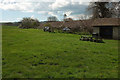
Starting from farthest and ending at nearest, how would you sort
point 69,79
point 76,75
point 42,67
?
point 42,67 → point 76,75 → point 69,79

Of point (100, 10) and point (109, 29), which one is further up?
point (100, 10)

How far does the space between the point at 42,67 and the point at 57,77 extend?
1.22 meters

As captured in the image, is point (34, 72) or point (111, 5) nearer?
point (34, 72)

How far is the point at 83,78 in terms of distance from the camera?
14.1 feet

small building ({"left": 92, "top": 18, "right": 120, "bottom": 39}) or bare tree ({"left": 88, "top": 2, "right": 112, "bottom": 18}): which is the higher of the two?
bare tree ({"left": 88, "top": 2, "right": 112, "bottom": 18})

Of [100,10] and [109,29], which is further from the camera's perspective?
[100,10]

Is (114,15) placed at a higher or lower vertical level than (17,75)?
higher

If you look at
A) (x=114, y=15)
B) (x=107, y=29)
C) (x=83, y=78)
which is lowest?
(x=83, y=78)

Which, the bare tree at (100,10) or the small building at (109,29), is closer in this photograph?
the small building at (109,29)

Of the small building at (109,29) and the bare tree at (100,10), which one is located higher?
the bare tree at (100,10)

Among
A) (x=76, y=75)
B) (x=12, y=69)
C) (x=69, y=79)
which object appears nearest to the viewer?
(x=69, y=79)

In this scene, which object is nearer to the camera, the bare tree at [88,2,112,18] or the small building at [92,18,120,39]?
the small building at [92,18,120,39]

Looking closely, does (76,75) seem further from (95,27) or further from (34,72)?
(95,27)

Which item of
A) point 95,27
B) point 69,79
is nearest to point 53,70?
point 69,79
